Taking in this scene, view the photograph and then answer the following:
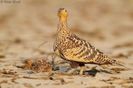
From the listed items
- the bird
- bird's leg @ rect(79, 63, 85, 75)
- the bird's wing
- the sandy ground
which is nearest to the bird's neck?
the bird

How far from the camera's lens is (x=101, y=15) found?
2544cm

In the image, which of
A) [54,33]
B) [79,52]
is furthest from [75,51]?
[54,33]

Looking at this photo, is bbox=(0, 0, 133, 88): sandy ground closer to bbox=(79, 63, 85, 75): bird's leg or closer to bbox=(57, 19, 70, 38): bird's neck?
bbox=(79, 63, 85, 75): bird's leg

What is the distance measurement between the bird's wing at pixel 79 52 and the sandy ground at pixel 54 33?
0.32m

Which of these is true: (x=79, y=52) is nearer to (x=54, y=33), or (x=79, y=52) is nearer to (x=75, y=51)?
(x=75, y=51)

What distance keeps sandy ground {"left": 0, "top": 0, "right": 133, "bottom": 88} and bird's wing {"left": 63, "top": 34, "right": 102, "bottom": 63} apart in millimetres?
323

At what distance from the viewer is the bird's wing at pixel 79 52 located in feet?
34.4

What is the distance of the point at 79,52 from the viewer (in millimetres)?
10523

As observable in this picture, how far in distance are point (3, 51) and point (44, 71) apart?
12.2 ft

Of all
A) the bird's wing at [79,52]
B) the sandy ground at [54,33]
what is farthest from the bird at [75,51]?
the sandy ground at [54,33]

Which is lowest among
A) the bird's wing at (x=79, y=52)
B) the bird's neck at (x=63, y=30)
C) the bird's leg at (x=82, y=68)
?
the bird's leg at (x=82, y=68)

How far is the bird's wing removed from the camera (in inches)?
413

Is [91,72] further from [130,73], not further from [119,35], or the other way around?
[119,35]

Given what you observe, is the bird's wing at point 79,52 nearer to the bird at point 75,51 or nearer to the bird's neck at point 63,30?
the bird at point 75,51
